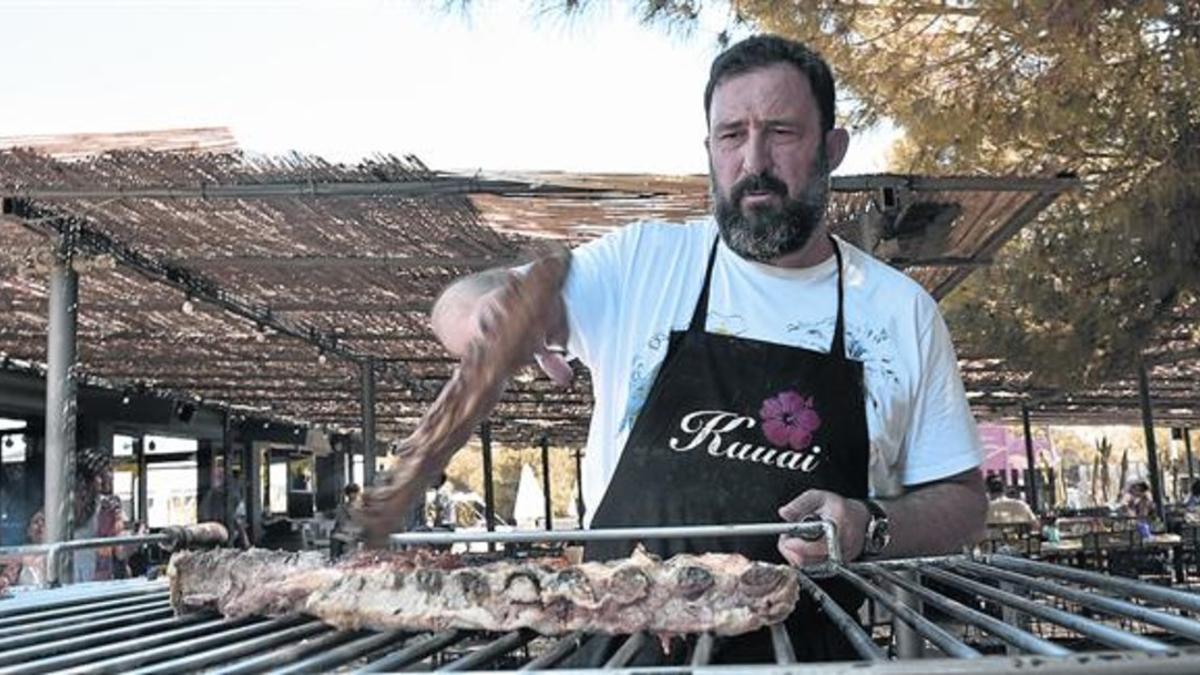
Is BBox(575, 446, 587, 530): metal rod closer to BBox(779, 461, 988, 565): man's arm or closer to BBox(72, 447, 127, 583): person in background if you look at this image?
BBox(779, 461, 988, 565): man's arm

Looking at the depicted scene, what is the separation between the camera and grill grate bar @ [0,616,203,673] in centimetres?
106

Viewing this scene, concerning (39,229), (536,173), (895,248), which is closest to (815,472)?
(536,173)

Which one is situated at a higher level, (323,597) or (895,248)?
(895,248)

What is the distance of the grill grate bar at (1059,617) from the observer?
2.48ft

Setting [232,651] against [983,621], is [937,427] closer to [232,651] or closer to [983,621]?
[983,621]

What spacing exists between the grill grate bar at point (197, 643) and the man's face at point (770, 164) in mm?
927

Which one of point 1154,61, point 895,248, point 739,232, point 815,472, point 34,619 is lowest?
point 34,619

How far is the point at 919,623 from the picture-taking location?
1.00m

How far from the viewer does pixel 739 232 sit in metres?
1.85

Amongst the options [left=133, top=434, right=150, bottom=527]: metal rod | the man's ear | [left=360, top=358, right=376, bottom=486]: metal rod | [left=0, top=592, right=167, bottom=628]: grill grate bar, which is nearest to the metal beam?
the man's ear

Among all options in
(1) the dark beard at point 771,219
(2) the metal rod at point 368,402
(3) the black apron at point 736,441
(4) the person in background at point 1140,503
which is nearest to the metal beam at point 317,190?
(1) the dark beard at point 771,219

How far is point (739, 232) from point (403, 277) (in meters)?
6.72

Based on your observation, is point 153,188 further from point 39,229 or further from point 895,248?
point 895,248

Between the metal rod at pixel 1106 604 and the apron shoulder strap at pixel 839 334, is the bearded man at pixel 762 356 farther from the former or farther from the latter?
the metal rod at pixel 1106 604
